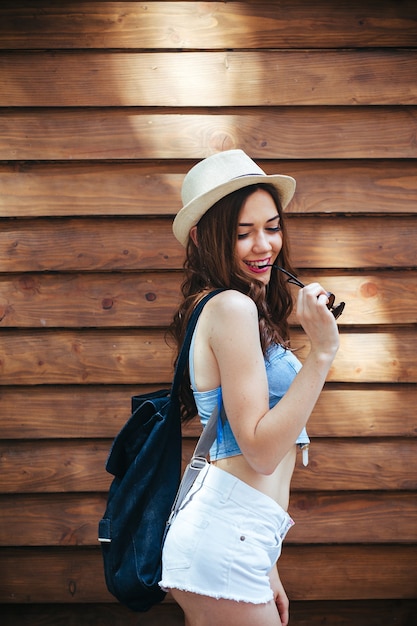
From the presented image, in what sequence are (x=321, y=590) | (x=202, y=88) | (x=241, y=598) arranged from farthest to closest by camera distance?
(x=321, y=590) < (x=202, y=88) < (x=241, y=598)

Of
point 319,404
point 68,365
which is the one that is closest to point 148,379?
point 68,365

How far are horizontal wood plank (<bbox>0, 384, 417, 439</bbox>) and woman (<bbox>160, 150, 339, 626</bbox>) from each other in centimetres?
93

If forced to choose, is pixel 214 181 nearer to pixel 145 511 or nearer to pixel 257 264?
pixel 257 264

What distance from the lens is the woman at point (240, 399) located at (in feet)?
5.39

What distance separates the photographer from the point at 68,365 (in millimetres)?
2768

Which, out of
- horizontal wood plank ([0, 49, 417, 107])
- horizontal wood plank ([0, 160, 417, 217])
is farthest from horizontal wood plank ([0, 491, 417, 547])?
horizontal wood plank ([0, 49, 417, 107])

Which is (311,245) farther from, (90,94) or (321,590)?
(321,590)

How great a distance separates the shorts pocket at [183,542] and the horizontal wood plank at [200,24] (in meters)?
1.87

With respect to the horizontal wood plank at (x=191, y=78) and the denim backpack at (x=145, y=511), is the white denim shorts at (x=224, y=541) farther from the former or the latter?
the horizontal wood plank at (x=191, y=78)

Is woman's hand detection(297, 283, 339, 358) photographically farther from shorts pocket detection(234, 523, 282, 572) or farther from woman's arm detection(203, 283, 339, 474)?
shorts pocket detection(234, 523, 282, 572)

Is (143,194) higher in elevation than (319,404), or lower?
higher

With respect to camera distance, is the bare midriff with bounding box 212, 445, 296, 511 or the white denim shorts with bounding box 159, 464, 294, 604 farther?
the bare midriff with bounding box 212, 445, 296, 511

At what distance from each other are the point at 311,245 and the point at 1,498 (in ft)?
5.52

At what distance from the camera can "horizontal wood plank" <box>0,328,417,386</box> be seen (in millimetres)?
2762
